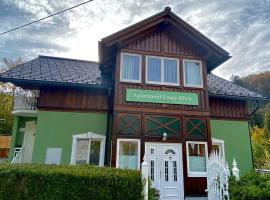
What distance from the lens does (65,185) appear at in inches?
229

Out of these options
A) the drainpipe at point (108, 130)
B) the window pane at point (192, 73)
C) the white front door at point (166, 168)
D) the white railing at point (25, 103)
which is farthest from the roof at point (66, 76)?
the white front door at point (166, 168)

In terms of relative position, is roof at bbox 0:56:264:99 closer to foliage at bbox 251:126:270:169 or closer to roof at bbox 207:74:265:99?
roof at bbox 207:74:265:99

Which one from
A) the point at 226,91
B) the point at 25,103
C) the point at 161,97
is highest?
the point at 226,91

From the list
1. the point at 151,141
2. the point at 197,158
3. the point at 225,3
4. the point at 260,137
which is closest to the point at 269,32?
the point at 225,3

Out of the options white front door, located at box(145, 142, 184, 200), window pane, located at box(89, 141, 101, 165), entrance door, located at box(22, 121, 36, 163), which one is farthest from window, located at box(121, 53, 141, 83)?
entrance door, located at box(22, 121, 36, 163)

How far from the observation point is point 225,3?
916cm

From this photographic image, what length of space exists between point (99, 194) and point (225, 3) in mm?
8422

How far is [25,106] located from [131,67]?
17.6ft

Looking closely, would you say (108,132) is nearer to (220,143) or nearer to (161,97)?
(161,97)

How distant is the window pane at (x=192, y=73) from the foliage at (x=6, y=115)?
23.5m

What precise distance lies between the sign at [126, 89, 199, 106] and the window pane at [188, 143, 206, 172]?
186 cm

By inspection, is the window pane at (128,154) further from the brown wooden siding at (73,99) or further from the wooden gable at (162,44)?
the wooden gable at (162,44)

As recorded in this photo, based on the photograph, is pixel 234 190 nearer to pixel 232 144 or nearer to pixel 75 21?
pixel 232 144

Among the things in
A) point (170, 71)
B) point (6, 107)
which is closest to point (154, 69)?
point (170, 71)
